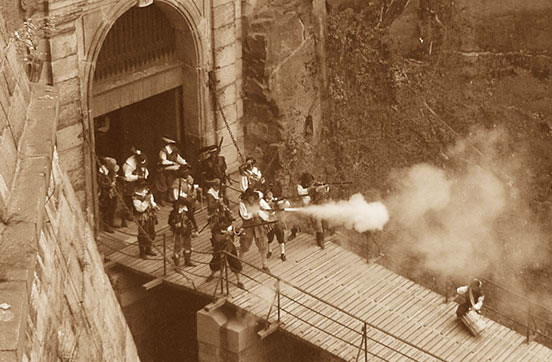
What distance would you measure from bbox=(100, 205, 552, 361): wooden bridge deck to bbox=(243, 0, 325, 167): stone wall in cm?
328

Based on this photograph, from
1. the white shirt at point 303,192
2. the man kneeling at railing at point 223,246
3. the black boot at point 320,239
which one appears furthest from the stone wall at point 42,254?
the black boot at point 320,239

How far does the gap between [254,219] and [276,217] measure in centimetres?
51

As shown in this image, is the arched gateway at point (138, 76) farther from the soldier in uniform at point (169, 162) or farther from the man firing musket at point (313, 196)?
the man firing musket at point (313, 196)

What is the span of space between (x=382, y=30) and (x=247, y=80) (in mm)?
3796

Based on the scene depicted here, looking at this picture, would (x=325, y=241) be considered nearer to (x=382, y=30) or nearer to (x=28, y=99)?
(x=382, y=30)

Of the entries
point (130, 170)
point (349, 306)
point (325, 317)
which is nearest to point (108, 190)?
point (130, 170)

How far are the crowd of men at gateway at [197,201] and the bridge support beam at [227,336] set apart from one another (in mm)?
804

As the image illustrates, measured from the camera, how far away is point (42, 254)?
36.3ft

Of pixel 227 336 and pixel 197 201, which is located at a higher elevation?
pixel 197 201

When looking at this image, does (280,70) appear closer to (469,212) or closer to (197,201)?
(197,201)

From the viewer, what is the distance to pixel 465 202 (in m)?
26.4

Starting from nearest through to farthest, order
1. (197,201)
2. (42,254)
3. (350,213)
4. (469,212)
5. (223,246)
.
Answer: (42,254) < (223,246) < (197,201) < (350,213) < (469,212)

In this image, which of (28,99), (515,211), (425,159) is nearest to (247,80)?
(425,159)

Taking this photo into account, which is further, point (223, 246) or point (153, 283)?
point (153, 283)
